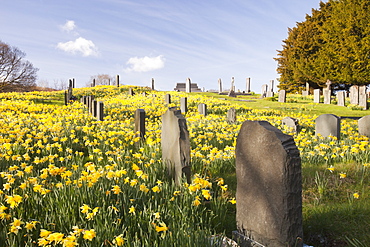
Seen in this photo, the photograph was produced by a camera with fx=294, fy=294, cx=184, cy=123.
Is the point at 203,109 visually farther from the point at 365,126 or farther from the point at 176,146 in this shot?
the point at 176,146

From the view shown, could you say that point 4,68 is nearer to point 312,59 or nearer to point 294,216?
point 312,59

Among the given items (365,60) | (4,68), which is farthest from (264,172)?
(4,68)

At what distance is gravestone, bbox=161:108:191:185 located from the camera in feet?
14.1

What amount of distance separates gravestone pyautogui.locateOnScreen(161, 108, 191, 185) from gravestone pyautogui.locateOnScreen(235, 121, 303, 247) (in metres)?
1.22

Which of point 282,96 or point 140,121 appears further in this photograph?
point 282,96

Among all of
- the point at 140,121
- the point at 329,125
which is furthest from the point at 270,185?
the point at 329,125

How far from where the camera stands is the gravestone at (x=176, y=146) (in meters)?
4.30

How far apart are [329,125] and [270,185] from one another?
6.76m

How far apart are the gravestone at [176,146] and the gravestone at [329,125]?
5.81 metres

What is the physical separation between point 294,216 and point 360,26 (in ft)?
122

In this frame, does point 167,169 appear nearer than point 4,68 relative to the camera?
Yes

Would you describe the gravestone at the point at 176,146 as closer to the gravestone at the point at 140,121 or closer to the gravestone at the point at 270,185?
the gravestone at the point at 270,185

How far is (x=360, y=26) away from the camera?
32.8 m

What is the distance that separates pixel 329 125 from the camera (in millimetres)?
8695
